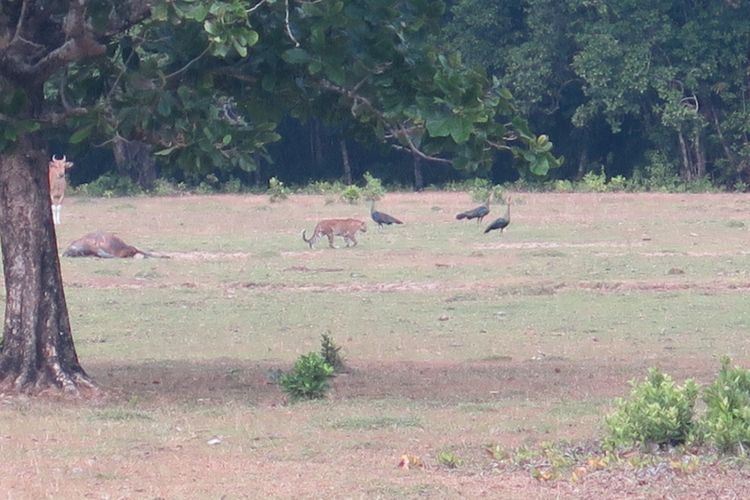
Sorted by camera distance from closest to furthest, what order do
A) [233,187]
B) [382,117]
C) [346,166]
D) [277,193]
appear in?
1. [382,117]
2. [277,193]
3. [233,187]
4. [346,166]

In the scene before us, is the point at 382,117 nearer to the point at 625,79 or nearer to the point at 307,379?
the point at 307,379

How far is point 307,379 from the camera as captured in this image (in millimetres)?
10031

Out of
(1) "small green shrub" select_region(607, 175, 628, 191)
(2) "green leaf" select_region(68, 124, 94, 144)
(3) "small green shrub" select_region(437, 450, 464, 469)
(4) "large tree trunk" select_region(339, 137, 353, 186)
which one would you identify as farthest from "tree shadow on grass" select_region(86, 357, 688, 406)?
(4) "large tree trunk" select_region(339, 137, 353, 186)

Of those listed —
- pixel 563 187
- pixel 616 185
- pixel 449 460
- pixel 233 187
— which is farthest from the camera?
pixel 233 187

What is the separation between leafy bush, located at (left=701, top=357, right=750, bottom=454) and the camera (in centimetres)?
697

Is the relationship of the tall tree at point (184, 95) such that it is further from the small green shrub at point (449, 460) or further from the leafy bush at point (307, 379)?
the small green shrub at point (449, 460)

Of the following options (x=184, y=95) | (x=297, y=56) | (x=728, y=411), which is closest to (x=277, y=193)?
(x=184, y=95)

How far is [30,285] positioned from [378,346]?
4563 millimetres

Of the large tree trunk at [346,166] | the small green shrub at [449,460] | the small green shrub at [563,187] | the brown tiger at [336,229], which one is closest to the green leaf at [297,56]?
the small green shrub at [449,460]

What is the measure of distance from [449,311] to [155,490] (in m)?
9.17

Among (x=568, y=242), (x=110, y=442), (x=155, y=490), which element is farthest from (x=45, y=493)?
(x=568, y=242)

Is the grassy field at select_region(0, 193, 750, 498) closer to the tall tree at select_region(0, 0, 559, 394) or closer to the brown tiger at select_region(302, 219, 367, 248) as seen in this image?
the brown tiger at select_region(302, 219, 367, 248)

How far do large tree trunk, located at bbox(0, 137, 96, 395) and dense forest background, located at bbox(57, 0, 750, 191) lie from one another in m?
23.6

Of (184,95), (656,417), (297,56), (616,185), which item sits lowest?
(616,185)
